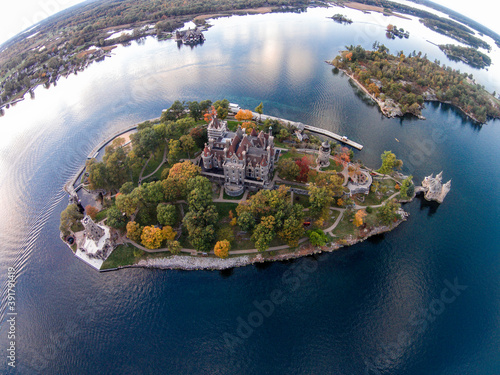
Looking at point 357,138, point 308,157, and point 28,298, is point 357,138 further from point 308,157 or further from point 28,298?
point 28,298

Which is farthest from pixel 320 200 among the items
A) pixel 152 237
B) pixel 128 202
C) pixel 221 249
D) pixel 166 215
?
pixel 128 202

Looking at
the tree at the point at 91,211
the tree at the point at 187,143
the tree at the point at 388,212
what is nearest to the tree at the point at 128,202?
the tree at the point at 91,211

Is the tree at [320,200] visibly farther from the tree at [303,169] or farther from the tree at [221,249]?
the tree at [221,249]

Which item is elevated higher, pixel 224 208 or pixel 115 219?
pixel 115 219

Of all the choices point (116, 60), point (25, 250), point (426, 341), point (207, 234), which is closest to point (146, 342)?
point (207, 234)

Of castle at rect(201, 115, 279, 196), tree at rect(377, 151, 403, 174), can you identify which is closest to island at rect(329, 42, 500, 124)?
tree at rect(377, 151, 403, 174)

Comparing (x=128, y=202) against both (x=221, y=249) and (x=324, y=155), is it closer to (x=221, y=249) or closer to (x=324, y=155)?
(x=221, y=249)
